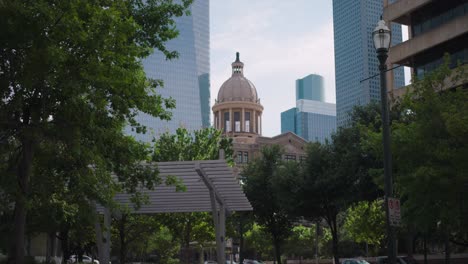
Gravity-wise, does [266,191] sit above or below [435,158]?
above

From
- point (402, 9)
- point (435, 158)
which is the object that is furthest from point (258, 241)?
point (435, 158)

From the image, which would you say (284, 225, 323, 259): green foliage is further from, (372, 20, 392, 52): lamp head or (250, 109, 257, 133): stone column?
(372, 20, 392, 52): lamp head

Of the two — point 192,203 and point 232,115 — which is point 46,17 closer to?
point 192,203

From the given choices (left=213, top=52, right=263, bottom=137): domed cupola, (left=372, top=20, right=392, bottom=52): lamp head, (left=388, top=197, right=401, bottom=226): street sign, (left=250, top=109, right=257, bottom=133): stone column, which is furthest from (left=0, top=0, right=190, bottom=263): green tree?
(left=250, top=109, right=257, bottom=133): stone column

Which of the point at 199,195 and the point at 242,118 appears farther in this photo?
the point at 242,118

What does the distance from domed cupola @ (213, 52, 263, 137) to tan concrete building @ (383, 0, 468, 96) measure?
6071 centimetres

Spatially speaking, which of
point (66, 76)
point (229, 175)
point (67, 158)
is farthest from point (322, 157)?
point (66, 76)

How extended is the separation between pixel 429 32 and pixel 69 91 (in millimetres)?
Result: 37549

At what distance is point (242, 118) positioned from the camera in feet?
363

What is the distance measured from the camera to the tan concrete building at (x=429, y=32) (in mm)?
43531

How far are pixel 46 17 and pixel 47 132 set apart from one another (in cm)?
313

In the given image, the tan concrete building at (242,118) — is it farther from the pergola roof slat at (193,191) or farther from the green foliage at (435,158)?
the green foliage at (435,158)

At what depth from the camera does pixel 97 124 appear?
15.4m

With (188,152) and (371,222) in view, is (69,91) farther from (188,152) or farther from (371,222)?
(371,222)
